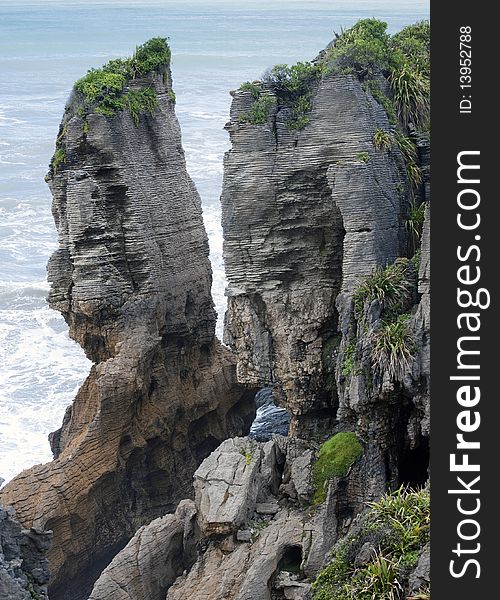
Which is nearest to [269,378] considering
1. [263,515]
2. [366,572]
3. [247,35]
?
[263,515]

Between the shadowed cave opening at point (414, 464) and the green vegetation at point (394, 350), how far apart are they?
2.45 meters

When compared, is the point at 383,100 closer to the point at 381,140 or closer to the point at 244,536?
the point at 381,140

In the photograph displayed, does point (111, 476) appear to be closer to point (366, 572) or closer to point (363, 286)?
point (363, 286)

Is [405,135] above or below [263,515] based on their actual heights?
above

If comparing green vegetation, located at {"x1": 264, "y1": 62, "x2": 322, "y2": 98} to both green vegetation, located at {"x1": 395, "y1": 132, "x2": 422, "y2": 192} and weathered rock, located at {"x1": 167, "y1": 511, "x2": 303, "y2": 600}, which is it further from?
weathered rock, located at {"x1": 167, "y1": 511, "x2": 303, "y2": 600}

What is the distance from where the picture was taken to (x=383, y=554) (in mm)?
14258

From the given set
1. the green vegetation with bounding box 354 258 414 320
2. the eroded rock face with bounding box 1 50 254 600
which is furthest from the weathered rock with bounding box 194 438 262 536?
the eroded rock face with bounding box 1 50 254 600

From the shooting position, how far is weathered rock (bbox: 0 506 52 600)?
1760 centimetres

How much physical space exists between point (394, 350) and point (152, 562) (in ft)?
22.4

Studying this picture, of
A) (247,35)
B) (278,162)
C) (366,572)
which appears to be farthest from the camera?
(247,35)

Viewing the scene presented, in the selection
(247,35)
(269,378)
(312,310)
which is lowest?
(269,378)

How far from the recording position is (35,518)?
23.1 m

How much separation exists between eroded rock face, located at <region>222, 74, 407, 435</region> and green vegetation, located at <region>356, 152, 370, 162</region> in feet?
0.09

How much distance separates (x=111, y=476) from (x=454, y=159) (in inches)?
620
